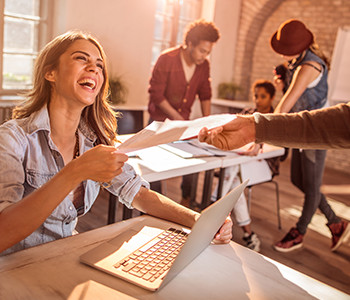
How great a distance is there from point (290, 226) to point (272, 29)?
4153 mm

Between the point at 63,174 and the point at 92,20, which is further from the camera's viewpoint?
the point at 92,20

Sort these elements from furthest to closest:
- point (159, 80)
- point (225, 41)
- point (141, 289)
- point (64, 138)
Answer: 1. point (225, 41)
2. point (159, 80)
3. point (64, 138)
4. point (141, 289)

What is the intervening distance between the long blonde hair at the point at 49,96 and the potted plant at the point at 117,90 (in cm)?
297

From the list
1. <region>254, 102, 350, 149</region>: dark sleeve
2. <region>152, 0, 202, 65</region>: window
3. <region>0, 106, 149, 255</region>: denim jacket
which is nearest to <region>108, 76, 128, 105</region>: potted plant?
<region>152, 0, 202, 65</region>: window

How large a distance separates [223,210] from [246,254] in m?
0.24

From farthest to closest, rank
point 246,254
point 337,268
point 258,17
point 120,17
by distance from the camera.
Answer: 1. point 258,17
2. point 120,17
3. point 337,268
4. point 246,254

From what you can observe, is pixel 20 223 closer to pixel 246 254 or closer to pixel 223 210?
pixel 223 210

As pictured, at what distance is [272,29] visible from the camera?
6.47 meters

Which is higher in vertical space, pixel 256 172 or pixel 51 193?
pixel 51 193

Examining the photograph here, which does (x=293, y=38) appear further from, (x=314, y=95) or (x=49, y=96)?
(x=49, y=96)

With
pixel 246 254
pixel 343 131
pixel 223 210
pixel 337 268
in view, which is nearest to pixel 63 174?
pixel 223 210

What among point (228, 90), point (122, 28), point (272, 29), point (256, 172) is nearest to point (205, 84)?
point (256, 172)

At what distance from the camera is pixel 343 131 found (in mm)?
1171

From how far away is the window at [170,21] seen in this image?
5453 millimetres
